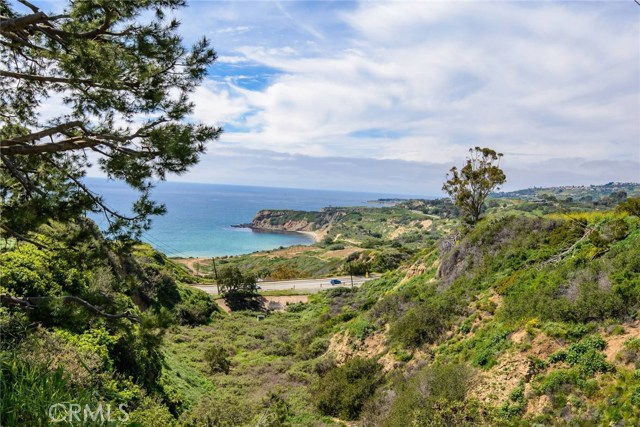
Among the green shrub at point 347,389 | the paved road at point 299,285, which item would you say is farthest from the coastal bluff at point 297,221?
the green shrub at point 347,389

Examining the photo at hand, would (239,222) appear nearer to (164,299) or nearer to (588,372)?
(164,299)

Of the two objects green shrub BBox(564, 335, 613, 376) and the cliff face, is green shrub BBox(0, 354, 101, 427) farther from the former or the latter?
the cliff face

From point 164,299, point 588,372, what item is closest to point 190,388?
point 588,372

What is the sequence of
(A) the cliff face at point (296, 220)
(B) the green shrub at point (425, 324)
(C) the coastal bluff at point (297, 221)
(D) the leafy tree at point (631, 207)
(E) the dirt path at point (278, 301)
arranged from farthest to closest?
(A) the cliff face at point (296, 220)
(C) the coastal bluff at point (297, 221)
(E) the dirt path at point (278, 301)
(B) the green shrub at point (425, 324)
(D) the leafy tree at point (631, 207)

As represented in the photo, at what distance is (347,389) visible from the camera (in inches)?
526

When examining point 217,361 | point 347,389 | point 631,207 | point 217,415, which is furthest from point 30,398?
point 631,207

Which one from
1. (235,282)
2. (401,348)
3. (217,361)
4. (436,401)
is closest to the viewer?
(436,401)

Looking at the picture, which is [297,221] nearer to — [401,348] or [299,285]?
[299,285]

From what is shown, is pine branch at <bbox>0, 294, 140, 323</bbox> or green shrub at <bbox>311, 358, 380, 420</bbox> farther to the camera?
green shrub at <bbox>311, 358, 380, 420</bbox>

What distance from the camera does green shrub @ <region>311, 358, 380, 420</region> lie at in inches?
501

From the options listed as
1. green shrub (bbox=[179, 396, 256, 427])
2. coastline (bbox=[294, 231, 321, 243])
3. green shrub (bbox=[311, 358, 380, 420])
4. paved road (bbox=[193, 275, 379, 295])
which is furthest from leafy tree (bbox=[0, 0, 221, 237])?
coastline (bbox=[294, 231, 321, 243])

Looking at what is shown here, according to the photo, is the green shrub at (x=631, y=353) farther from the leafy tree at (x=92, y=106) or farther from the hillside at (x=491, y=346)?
the leafy tree at (x=92, y=106)

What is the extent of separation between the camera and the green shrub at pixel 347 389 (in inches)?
501

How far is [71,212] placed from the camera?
696 centimetres
